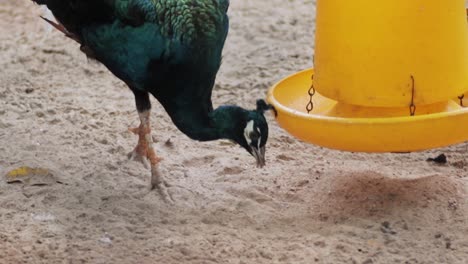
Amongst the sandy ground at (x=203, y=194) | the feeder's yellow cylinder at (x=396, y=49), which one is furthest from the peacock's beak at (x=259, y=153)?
the feeder's yellow cylinder at (x=396, y=49)

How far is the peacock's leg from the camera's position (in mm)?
4254

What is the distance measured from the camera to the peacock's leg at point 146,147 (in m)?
4.25

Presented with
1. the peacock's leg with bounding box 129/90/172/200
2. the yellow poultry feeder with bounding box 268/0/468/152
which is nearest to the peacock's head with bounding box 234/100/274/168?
the yellow poultry feeder with bounding box 268/0/468/152

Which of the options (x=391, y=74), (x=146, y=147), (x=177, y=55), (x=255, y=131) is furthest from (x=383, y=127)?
(x=146, y=147)

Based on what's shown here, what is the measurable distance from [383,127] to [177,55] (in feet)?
3.40

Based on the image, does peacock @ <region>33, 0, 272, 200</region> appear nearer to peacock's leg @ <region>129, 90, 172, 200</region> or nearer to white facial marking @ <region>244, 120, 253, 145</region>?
white facial marking @ <region>244, 120, 253, 145</region>

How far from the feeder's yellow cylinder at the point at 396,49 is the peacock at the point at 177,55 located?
0.43 meters

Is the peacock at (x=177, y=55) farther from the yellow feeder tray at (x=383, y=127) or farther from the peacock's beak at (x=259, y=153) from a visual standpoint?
the yellow feeder tray at (x=383, y=127)

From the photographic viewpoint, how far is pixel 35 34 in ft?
21.0

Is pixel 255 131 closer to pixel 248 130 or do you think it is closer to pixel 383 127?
pixel 248 130

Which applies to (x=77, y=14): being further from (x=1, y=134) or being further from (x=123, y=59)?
(x=1, y=134)

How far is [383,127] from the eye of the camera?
340 centimetres

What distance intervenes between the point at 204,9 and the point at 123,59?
17.7 inches

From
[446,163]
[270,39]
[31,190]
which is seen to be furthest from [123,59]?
[270,39]
